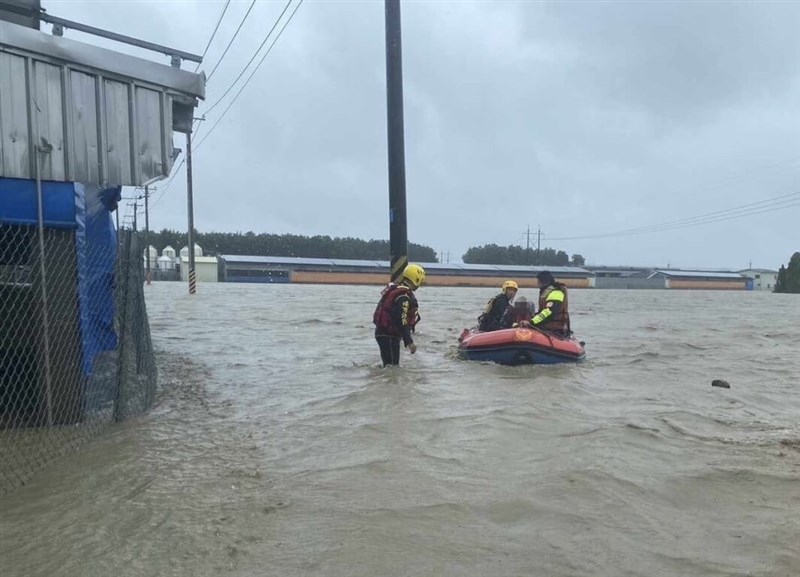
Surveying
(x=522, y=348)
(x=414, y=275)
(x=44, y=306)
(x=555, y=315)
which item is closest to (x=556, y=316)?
(x=555, y=315)

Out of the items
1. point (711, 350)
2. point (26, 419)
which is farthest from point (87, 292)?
point (711, 350)

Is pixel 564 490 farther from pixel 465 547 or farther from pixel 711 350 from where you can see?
pixel 711 350

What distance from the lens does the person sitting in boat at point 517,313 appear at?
38.4ft

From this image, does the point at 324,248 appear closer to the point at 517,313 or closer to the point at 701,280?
the point at 701,280

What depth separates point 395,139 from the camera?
1134 centimetres

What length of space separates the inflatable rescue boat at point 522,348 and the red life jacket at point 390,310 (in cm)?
186

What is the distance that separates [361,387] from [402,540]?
522cm

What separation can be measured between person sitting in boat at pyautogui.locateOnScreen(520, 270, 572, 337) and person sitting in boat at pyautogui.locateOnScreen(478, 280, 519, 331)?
32.7 inches

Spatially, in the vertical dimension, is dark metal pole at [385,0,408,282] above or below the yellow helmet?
above

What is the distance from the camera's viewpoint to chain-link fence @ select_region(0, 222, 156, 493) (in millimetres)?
5973

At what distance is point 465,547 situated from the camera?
3.95 metres

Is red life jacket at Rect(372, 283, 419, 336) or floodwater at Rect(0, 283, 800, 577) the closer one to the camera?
floodwater at Rect(0, 283, 800, 577)

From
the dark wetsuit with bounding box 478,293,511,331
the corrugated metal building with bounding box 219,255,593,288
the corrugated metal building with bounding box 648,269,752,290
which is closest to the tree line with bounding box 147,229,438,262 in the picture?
the corrugated metal building with bounding box 219,255,593,288

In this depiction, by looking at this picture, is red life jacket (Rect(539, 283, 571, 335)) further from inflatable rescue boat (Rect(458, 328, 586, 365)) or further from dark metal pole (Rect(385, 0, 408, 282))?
dark metal pole (Rect(385, 0, 408, 282))
